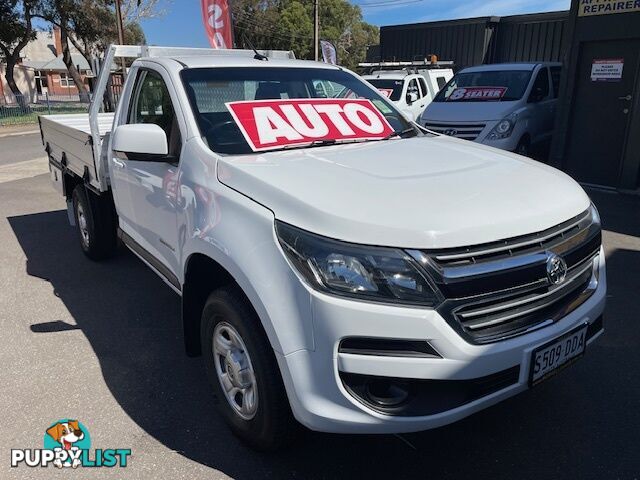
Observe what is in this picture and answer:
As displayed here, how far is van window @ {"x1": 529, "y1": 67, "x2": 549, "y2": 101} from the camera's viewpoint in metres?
9.39

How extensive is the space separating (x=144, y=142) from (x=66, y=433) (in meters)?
1.57

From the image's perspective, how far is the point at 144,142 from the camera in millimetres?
2924

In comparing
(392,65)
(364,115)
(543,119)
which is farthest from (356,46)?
(364,115)

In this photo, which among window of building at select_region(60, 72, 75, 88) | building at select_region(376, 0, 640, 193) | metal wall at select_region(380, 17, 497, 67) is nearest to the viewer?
building at select_region(376, 0, 640, 193)

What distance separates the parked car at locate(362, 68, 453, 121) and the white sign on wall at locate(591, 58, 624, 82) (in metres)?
4.01

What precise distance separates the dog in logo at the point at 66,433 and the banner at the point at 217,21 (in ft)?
33.9

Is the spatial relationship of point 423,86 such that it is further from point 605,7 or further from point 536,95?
point 605,7

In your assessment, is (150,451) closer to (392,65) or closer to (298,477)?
(298,477)

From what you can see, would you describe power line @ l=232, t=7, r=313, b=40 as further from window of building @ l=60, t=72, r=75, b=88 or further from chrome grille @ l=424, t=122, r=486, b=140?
chrome grille @ l=424, t=122, r=486, b=140

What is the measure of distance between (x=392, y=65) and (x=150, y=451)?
579 inches

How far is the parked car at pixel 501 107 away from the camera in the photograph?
8.49m

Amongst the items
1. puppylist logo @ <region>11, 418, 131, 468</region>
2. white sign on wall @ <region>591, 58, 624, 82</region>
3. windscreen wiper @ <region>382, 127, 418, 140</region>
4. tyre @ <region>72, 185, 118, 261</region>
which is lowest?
puppylist logo @ <region>11, 418, 131, 468</region>

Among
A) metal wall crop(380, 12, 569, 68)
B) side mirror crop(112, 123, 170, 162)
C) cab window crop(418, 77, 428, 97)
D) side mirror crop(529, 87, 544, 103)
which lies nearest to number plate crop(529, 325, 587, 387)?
side mirror crop(112, 123, 170, 162)

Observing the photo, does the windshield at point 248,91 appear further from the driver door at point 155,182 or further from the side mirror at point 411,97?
the side mirror at point 411,97
